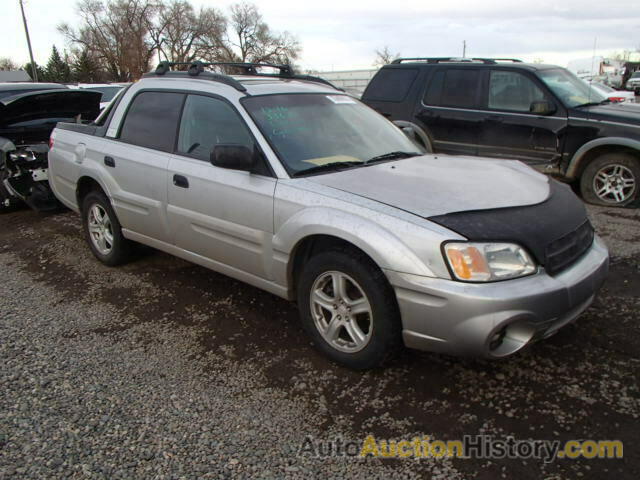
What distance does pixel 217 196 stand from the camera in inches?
143

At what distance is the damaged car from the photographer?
6.56 meters

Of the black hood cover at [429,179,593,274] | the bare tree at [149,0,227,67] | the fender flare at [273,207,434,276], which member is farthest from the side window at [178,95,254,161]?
the bare tree at [149,0,227,67]

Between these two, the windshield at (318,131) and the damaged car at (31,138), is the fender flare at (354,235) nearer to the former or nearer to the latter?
the windshield at (318,131)

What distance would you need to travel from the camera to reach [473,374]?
302cm

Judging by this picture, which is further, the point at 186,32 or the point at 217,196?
the point at 186,32

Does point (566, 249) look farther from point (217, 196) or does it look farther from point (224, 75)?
point (224, 75)

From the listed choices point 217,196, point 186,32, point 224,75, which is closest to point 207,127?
point 224,75

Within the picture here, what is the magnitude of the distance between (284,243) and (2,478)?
1.83 metres

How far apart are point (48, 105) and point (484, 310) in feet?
21.1

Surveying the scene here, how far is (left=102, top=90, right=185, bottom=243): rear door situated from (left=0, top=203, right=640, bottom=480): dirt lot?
28.5 inches

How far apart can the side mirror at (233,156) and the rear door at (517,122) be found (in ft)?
14.9

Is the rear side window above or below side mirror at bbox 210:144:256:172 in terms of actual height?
above

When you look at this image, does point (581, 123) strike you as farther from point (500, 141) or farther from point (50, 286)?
point (50, 286)

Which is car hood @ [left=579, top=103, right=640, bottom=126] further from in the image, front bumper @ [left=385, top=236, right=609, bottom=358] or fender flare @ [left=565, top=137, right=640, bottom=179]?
front bumper @ [left=385, top=236, right=609, bottom=358]
